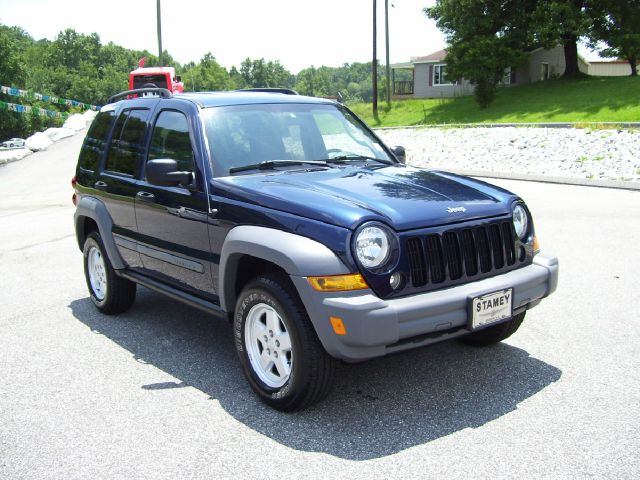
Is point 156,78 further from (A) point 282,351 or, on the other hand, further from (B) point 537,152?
(A) point 282,351

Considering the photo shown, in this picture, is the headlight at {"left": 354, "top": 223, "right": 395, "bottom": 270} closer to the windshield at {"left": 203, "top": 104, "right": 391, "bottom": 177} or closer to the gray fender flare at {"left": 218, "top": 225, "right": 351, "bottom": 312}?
the gray fender flare at {"left": 218, "top": 225, "right": 351, "bottom": 312}

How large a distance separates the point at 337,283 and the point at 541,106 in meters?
33.6

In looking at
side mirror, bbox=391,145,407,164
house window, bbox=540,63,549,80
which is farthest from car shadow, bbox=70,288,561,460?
house window, bbox=540,63,549,80

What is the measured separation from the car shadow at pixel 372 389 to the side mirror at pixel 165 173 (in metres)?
1.35

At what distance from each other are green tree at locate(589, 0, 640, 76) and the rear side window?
3747cm

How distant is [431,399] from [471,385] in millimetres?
354

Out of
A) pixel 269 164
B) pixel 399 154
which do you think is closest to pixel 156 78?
pixel 399 154

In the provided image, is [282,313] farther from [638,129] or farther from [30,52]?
[30,52]

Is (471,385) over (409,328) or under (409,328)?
under

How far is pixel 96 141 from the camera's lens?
645cm

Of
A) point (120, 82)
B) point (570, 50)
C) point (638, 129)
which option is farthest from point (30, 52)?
point (638, 129)

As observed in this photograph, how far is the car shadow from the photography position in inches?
152

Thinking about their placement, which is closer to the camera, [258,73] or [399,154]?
[399,154]

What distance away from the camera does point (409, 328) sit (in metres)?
3.73
